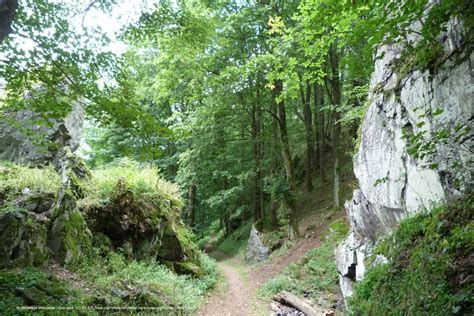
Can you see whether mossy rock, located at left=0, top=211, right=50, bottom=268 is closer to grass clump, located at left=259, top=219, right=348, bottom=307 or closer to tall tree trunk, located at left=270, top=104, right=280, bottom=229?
grass clump, located at left=259, top=219, right=348, bottom=307

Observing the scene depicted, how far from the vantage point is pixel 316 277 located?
33.3 ft

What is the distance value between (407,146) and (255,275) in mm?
9197

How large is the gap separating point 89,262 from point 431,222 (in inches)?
275

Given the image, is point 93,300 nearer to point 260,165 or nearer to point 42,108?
point 42,108

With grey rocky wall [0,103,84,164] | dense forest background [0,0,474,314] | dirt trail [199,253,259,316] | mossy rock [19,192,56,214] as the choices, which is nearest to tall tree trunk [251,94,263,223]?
dense forest background [0,0,474,314]

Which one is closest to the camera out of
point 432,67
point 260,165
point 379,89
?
point 432,67

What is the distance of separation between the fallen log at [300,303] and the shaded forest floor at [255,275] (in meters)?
0.47

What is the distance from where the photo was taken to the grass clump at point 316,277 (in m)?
9.30

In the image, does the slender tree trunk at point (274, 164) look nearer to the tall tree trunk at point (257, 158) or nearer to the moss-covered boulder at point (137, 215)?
the tall tree trunk at point (257, 158)

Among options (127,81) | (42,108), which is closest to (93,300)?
(42,108)

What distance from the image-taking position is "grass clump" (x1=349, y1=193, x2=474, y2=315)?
310cm

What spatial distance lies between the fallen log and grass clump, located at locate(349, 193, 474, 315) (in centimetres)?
332

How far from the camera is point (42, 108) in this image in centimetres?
489

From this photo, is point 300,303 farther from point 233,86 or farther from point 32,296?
point 233,86
